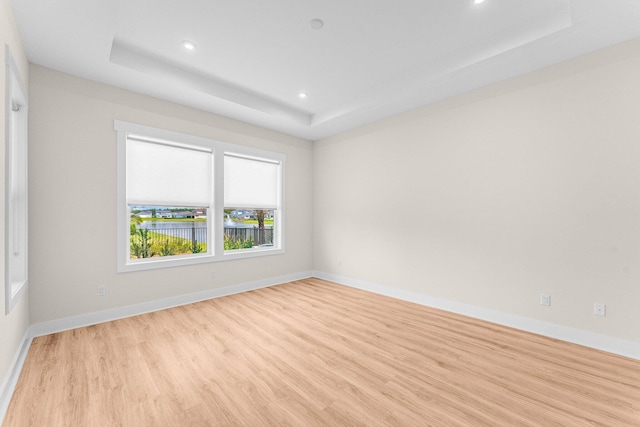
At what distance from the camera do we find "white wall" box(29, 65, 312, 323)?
291 cm

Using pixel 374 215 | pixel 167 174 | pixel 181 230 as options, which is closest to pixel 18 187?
pixel 167 174

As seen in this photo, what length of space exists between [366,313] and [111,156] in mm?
3700

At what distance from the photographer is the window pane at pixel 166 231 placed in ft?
12.1

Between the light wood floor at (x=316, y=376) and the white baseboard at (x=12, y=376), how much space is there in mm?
44

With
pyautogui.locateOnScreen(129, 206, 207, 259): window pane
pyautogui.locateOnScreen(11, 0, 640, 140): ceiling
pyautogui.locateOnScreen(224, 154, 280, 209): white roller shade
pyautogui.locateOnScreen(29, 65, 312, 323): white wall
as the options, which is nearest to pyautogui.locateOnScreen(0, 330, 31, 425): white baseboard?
pyautogui.locateOnScreen(29, 65, 312, 323): white wall

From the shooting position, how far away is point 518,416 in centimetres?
173

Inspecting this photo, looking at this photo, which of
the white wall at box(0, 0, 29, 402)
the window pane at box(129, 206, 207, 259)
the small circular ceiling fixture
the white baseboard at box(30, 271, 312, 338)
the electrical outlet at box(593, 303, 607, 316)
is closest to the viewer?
the white wall at box(0, 0, 29, 402)

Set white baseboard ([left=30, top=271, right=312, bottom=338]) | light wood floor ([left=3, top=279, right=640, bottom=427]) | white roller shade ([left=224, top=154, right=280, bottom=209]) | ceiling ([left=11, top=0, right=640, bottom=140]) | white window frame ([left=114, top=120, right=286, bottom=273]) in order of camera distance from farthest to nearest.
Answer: white roller shade ([left=224, top=154, right=280, bottom=209]), white window frame ([left=114, top=120, right=286, bottom=273]), white baseboard ([left=30, top=271, right=312, bottom=338]), ceiling ([left=11, top=0, right=640, bottom=140]), light wood floor ([left=3, top=279, right=640, bottom=427])

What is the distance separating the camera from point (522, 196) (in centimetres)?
314

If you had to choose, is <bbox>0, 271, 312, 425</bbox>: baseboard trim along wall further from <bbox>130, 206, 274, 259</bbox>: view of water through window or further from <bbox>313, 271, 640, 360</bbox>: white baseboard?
<bbox>313, 271, 640, 360</bbox>: white baseboard

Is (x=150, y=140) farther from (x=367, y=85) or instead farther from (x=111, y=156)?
(x=367, y=85)

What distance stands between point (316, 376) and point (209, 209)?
3.04 meters

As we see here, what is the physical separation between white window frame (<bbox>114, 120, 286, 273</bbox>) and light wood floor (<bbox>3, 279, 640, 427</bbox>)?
0.81m

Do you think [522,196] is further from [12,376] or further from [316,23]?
[12,376]
